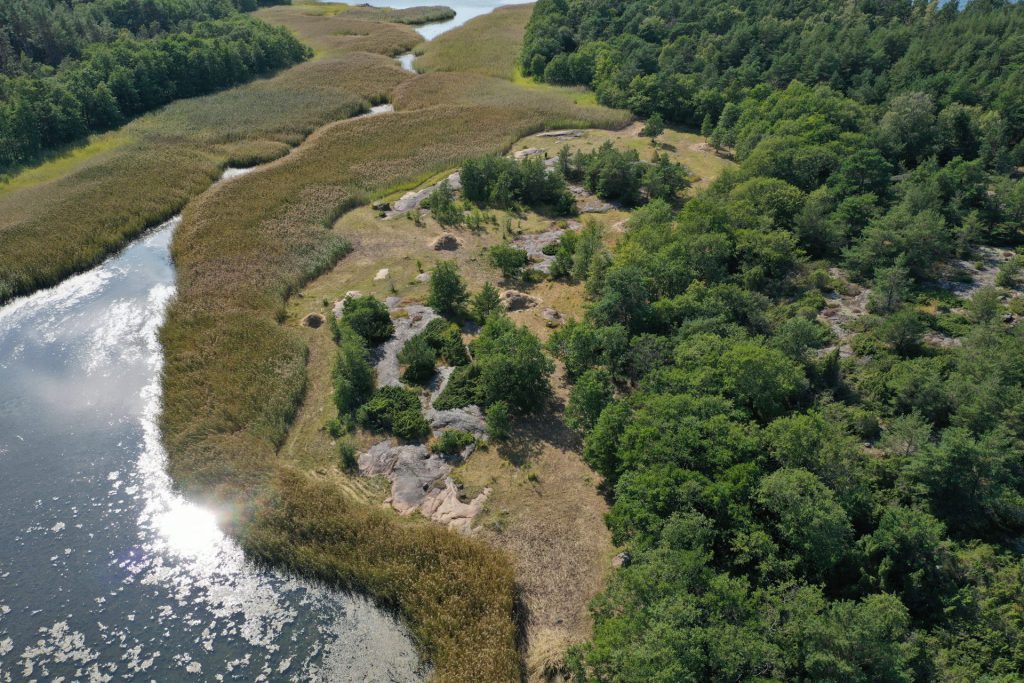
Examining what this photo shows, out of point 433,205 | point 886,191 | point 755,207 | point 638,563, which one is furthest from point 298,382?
point 886,191

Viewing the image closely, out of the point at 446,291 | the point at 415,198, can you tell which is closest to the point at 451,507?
the point at 446,291

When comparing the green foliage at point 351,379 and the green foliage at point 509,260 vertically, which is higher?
the green foliage at point 509,260

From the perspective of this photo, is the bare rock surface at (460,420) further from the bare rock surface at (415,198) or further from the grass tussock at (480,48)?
the grass tussock at (480,48)

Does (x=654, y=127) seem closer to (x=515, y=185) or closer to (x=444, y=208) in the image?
(x=515, y=185)

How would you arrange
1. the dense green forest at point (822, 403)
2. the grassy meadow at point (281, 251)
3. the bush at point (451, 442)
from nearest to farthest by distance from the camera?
the dense green forest at point (822, 403)
the grassy meadow at point (281, 251)
the bush at point (451, 442)

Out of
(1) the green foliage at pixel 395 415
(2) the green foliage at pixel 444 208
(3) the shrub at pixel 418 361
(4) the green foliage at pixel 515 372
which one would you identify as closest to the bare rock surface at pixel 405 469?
(1) the green foliage at pixel 395 415

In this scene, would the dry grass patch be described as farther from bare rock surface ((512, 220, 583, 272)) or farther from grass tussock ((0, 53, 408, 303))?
grass tussock ((0, 53, 408, 303))

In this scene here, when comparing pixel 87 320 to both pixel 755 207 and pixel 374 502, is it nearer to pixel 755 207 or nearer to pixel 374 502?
pixel 374 502
